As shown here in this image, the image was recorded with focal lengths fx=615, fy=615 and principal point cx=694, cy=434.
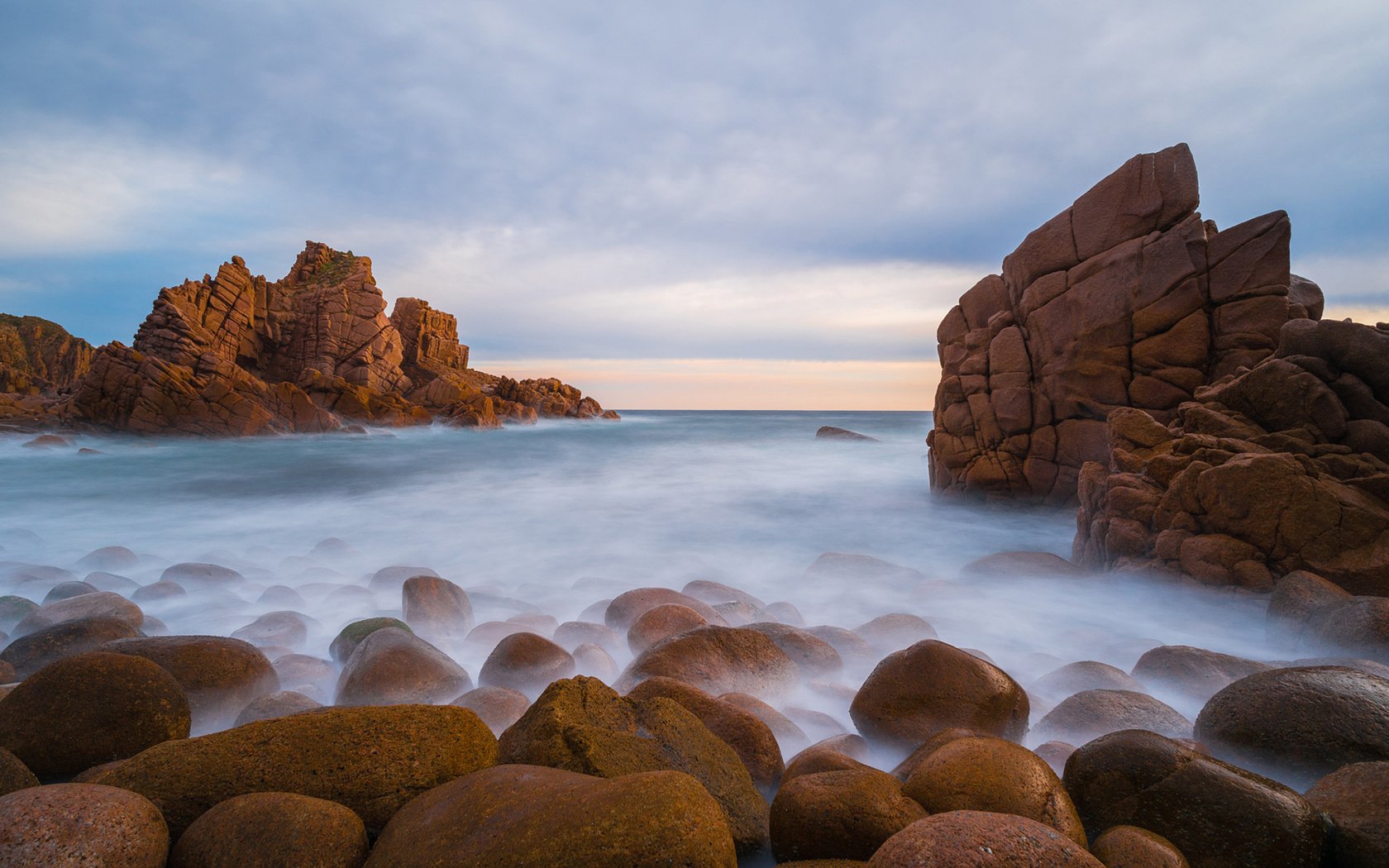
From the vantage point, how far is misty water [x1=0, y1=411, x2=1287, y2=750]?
20.5 ft

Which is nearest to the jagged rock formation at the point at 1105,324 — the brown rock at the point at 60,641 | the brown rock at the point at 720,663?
the brown rock at the point at 720,663

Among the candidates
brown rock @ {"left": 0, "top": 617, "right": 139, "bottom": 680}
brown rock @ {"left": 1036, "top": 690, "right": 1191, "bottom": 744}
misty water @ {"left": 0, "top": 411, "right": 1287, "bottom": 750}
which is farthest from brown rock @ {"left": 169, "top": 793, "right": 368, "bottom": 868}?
brown rock @ {"left": 1036, "top": 690, "right": 1191, "bottom": 744}

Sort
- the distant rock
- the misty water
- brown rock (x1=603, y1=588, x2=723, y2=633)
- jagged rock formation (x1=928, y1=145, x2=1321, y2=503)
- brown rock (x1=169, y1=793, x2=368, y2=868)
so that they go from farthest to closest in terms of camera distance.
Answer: the distant rock → jagged rock formation (x1=928, y1=145, x2=1321, y2=503) → the misty water → brown rock (x1=603, y1=588, x2=723, y2=633) → brown rock (x1=169, y1=793, x2=368, y2=868)

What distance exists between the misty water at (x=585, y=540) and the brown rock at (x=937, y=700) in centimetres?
52

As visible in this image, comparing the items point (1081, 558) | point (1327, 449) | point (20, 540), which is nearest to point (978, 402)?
point (1081, 558)

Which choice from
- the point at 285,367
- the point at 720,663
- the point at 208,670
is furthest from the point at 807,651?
the point at 285,367

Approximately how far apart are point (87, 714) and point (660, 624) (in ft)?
11.8

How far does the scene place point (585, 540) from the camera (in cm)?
1134

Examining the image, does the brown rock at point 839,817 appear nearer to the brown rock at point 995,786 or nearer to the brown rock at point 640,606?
the brown rock at point 995,786

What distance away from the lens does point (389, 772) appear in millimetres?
2203

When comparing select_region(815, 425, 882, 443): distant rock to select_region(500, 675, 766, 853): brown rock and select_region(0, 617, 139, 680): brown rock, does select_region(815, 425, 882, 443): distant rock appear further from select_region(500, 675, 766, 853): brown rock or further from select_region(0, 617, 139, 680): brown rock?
select_region(500, 675, 766, 853): brown rock

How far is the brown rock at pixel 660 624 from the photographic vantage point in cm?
526

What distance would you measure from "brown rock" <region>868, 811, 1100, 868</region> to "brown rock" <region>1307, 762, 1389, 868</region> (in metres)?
1.21

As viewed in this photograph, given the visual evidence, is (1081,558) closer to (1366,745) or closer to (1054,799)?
(1366,745)
